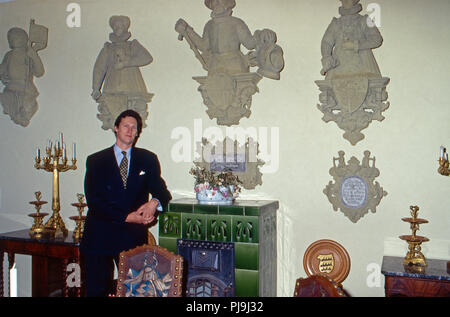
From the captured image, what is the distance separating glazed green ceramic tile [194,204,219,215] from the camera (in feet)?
12.3

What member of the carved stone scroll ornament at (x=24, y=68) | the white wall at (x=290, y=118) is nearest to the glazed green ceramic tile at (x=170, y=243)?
the white wall at (x=290, y=118)

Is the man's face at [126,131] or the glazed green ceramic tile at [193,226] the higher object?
the man's face at [126,131]

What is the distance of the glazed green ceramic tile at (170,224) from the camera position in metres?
3.87

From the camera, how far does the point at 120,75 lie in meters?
4.71

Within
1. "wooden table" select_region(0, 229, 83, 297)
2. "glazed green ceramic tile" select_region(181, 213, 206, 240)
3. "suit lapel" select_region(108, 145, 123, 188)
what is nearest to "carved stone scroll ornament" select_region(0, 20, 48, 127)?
"wooden table" select_region(0, 229, 83, 297)

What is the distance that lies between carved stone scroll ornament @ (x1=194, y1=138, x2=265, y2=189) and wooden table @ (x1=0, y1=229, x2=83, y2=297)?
162 cm

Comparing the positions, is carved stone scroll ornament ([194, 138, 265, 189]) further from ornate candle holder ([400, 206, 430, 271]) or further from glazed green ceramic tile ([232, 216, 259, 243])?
ornate candle holder ([400, 206, 430, 271])

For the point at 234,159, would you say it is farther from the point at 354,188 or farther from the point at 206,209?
the point at 354,188

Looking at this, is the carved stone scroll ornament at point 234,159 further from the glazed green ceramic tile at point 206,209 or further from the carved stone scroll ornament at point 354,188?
the carved stone scroll ornament at point 354,188

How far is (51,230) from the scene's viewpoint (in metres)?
4.47

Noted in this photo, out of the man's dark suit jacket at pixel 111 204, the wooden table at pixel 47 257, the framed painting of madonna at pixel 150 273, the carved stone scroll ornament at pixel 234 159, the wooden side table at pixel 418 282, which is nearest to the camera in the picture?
the framed painting of madonna at pixel 150 273

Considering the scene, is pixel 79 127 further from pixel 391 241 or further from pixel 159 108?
pixel 391 241

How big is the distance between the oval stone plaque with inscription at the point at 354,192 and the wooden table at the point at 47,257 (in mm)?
2738

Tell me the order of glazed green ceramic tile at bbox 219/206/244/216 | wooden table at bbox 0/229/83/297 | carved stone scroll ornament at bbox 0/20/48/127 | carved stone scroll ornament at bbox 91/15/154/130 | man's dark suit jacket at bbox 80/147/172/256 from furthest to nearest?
carved stone scroll ornament at bbox 0/20/48/127 < carved stone scroll ornament at bbox 91/15/154/130 < wooden table at bbox 0/229/83/297 < glazed green ceramic tile at bbox 219/206/244/216 < man's dark suit jacket at bbox 80/147/172/256
